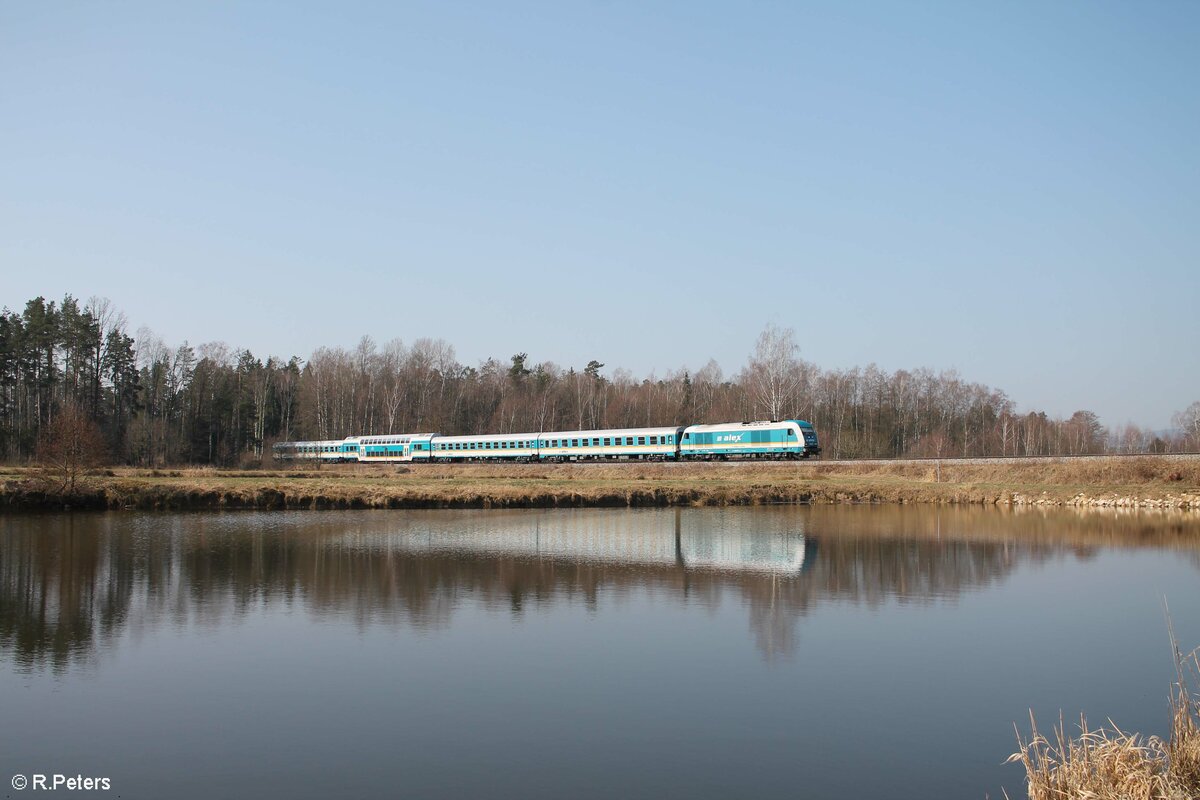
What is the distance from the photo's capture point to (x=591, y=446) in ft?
210

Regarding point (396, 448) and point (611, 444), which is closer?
point (611, 444)

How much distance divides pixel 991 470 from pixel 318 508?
34027 millimetres

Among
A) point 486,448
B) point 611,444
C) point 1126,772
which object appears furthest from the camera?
point 486,448

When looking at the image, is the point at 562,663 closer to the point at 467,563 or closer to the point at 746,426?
the point at 467,563

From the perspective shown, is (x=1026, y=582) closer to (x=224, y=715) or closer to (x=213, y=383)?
(x=224, y=715)

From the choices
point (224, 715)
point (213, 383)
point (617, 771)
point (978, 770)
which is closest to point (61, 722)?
point (224, 715)

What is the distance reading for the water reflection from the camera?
698 inches

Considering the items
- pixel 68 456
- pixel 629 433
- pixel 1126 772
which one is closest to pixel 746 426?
pixel 629 433

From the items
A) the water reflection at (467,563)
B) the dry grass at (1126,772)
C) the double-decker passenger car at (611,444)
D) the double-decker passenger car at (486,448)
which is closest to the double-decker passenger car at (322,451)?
the double-decker passenger car at (486,448)

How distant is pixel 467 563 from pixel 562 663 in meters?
9.86

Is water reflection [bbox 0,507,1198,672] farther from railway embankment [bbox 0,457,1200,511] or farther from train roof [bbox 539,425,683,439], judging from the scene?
train roof [bbox 539,425,683,439]

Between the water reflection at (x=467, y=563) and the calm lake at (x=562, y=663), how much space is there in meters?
0.14

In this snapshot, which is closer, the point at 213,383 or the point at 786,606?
the point at 786,606

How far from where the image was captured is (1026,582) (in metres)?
22.3
